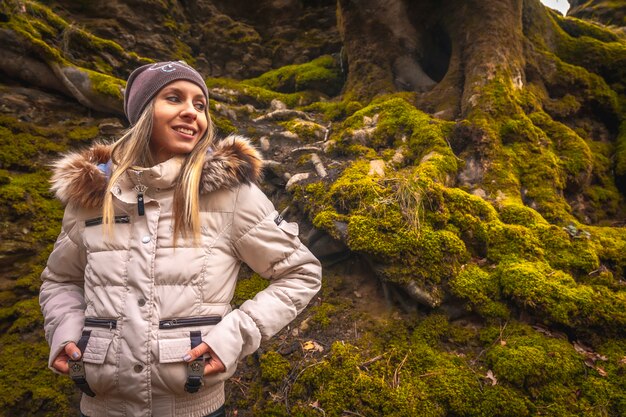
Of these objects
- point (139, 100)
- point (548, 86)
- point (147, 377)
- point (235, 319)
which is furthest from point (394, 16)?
point (147, 377)

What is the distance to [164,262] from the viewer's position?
1922 mm

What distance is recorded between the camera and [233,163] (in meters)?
2.21

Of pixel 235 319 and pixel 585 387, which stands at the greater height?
pixel 235 319

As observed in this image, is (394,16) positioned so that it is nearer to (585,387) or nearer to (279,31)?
(279,31)

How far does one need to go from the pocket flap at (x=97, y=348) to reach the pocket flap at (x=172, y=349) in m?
0.32

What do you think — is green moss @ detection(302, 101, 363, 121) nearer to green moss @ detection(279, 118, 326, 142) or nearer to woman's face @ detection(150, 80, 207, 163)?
green moss @ detection(279, 118, 326, 142)

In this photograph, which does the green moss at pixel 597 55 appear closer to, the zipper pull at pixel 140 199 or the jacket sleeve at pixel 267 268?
the jacket sleeve at pixel 267 268

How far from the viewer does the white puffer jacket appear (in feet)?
5.79

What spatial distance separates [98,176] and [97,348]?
1106mm

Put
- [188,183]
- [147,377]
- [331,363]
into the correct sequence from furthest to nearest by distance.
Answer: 1. [331,363]
2. [188,183]
3. [147,377]

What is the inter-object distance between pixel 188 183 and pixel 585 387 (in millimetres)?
3674

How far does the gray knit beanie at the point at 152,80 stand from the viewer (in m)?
2.29

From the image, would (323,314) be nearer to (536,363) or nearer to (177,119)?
(536,363)

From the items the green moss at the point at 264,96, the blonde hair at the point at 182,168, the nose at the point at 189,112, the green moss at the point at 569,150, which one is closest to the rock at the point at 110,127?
the green moss at the point at 264,96
